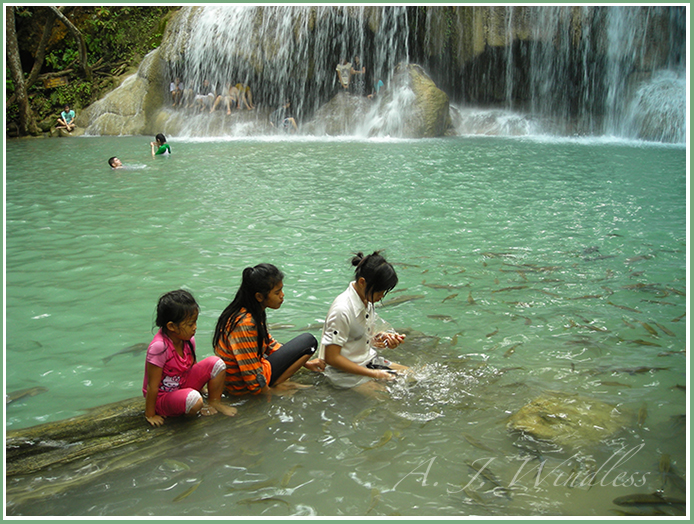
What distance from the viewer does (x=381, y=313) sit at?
4.47m

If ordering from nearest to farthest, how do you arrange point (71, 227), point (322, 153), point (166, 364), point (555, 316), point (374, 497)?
1. point (374, 497)
2. point (166, 364)
3. point (555, 316)
4. point (71, 227)
5. point (322, 153)

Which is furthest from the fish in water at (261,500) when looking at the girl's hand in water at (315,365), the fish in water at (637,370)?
the fish in water at (637,370)

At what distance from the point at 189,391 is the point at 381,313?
1.93 meters

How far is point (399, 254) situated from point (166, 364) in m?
3.37

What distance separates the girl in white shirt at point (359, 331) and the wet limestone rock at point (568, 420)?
81cm

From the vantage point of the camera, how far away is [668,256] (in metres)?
5.68

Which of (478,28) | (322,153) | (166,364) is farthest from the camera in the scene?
(478,28)

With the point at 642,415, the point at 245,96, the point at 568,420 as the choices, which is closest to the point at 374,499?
the point at 568,420

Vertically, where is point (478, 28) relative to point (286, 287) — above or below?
above

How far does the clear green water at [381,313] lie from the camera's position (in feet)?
7.97

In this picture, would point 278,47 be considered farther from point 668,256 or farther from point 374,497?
point 374,497

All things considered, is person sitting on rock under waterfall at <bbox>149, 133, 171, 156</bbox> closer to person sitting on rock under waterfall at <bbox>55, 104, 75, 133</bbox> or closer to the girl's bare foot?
person sitting on rock under waterfall at <bbox>55, 104, 75, 133</bbox>

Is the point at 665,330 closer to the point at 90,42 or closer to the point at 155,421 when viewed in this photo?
the point at 155,421

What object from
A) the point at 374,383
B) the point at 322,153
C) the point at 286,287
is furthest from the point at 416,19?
the point at 374,383
